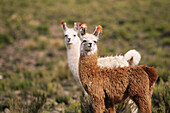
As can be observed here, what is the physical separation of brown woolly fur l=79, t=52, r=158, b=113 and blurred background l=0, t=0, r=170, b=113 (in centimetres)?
101

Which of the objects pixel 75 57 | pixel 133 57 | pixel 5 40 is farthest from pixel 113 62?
pixel 5 40

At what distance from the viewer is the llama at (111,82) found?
2.25 metres

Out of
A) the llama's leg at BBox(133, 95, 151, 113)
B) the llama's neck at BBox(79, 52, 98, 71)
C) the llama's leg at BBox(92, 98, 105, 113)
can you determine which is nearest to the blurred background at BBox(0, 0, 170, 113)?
the llama's neck at BBox(79, 52, 98, 71)

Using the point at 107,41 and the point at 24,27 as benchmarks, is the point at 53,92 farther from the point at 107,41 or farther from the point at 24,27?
the point at 24,27

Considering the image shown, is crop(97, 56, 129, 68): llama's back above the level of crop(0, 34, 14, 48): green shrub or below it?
below

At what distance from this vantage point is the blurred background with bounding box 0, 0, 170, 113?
4.76 meters

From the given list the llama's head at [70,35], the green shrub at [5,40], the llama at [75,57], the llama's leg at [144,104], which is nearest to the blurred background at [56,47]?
the green shrub at [5,40]

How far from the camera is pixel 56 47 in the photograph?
12.4 meters

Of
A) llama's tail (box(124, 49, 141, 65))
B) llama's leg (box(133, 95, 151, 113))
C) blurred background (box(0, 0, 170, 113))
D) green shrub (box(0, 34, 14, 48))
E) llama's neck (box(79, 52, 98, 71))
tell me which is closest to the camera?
llama's leg (box(133, 95, 151, 113))

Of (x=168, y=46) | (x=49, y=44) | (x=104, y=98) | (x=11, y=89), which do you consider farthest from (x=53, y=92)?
(x=168, y=46)

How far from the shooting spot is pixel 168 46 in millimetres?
11852

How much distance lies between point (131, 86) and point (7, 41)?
38.6ft

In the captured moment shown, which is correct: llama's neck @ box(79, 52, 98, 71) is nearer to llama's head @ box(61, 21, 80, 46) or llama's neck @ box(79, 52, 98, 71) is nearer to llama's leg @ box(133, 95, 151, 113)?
llama's leg @ box(133, 95, 151, 113)

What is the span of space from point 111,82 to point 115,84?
0.19 feet
